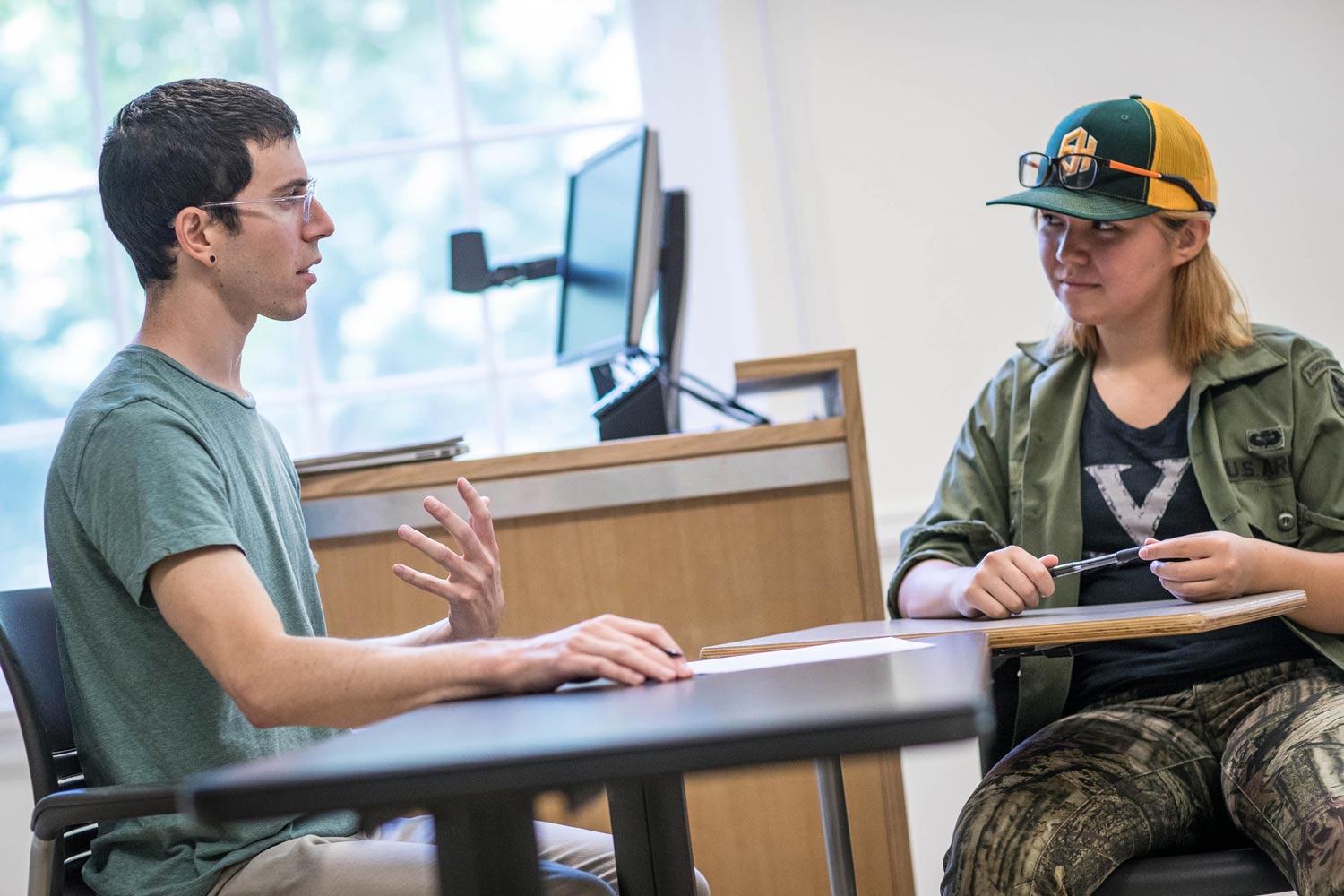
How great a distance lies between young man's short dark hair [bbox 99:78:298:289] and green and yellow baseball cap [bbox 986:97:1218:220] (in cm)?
98

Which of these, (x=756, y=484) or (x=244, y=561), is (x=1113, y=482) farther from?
(x=244, y=561)

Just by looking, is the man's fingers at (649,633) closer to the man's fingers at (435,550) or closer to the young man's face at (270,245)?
the man's fingers at (435,550)

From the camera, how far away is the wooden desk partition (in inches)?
75.2

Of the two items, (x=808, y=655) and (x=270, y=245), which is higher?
(x=270, y=245)

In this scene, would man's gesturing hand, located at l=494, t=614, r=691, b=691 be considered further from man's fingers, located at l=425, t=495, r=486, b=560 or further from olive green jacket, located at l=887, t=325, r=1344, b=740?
olive green jacket, located at l=887, t=325, r=1344, b=740

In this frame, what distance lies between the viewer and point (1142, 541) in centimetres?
166

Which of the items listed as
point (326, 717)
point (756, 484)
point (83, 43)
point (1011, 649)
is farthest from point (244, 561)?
point (83, 43)

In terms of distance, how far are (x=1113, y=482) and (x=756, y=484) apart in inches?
20.9

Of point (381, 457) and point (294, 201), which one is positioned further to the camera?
point (381, 457)

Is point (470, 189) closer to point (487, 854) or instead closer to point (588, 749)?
point (487, 854)

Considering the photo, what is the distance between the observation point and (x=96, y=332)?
3.03 metres

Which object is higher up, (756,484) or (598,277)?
(598,277)

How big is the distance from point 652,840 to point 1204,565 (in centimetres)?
72

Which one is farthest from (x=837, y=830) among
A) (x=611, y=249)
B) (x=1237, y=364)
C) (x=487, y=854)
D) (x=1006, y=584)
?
(x=611, y=249)
